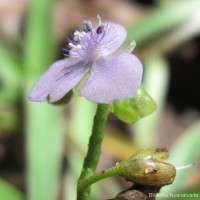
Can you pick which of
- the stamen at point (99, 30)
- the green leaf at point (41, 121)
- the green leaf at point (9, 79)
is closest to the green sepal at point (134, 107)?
the stamen at point (99, 30)

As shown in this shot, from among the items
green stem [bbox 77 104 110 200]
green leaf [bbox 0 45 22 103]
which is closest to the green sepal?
green stem [bbox 77 104 110 200]

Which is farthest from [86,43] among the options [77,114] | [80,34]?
[77,114]

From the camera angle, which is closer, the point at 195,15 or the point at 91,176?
the point at 91,176

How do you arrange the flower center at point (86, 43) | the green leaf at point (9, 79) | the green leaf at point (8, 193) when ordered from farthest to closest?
the green leaf at point (9, 79), the green leaf at point (8, 193), the flower center at point (86, 43)

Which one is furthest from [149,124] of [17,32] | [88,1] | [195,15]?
[88,1]

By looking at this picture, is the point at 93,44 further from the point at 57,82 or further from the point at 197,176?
the point at 197,176

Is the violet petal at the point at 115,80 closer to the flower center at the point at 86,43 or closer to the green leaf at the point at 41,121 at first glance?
the flower center at the point at 86,43
